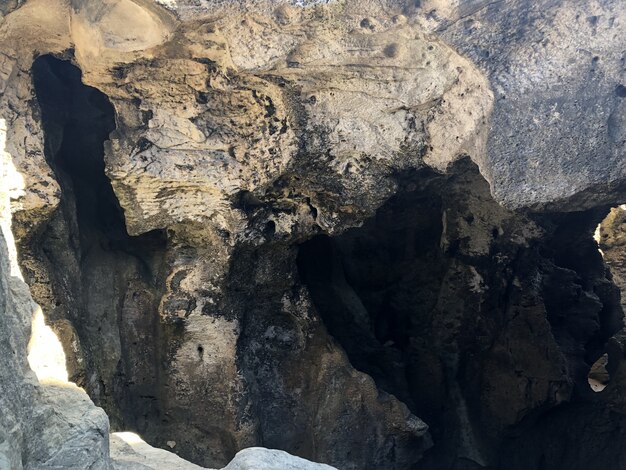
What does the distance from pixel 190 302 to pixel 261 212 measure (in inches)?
21.5

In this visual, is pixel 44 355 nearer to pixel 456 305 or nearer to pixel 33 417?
pixel 33 417

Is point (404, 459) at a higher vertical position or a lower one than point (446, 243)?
lower

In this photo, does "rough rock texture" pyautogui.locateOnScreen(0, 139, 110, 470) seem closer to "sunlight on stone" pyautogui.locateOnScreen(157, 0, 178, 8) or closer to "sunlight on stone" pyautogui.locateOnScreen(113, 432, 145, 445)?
"sunlight on stone" pyautogui.locateOnScreen(113, 432, 145, 445)

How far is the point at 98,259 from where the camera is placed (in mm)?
3184

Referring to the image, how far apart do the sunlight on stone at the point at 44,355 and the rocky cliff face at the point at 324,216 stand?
10.8 inches

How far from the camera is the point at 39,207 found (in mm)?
2648

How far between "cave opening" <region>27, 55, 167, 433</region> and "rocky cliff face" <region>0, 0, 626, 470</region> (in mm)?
11

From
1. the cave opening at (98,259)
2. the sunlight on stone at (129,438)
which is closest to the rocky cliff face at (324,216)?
the cave opening at (98,259)

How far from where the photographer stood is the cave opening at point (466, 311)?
12.4ft

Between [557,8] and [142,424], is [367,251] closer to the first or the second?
[142,424]

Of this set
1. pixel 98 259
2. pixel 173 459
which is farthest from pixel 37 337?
pixel 98 259

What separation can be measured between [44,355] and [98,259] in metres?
1.17

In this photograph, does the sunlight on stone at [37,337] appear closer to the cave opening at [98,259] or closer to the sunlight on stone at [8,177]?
the sunlight on stone at [8,177]

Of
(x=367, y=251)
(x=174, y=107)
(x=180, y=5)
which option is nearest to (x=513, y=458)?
(x=367, y=251)
